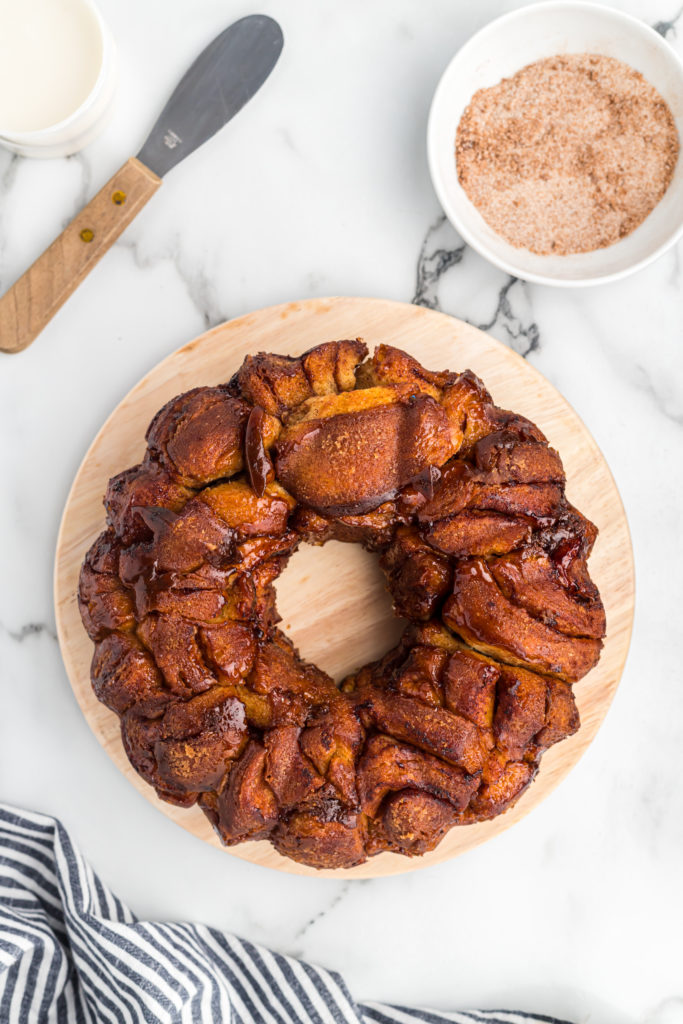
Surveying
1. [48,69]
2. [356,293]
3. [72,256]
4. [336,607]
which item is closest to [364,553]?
[336,607]

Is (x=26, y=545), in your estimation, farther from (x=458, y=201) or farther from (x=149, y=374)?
(x=458, y=201)

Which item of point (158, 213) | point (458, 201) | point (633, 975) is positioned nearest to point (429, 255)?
point (458, 201)

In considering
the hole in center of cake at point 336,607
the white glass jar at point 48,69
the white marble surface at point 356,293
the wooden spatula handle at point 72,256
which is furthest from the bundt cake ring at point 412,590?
the white glass jar at point 48,69

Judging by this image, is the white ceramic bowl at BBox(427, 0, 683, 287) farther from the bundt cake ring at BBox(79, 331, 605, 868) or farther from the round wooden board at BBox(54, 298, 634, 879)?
the bundt cake ring at BBox(79, 331, 605, 868)

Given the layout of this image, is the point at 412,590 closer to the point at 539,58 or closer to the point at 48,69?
the point at 539,58

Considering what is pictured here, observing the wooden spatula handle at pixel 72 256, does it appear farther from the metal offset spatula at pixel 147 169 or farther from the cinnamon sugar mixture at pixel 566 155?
the cinnamon sugar mixture at pixel 566 155

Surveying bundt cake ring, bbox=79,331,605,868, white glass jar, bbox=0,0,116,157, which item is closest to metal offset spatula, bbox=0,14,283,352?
white glass jar, bbox=0,0,116,157
